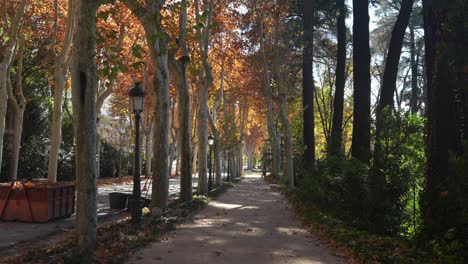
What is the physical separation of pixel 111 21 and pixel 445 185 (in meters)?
19.3

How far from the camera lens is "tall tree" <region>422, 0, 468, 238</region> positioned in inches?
269

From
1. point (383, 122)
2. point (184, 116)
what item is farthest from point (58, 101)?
point (383, 122)

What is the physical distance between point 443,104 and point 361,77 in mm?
7449

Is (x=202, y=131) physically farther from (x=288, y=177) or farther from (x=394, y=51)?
(x=394, y=51)

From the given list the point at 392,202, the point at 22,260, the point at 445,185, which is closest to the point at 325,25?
the point at 392,202

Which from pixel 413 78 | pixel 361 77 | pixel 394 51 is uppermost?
pixel 413 78

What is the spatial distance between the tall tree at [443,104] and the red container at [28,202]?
9.44 m

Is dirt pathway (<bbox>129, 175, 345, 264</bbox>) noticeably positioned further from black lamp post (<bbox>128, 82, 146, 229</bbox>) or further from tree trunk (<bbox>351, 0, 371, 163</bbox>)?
tree trunk (<bbox>351, 0, 371, 163</bbox>)

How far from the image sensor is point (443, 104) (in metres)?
7.68

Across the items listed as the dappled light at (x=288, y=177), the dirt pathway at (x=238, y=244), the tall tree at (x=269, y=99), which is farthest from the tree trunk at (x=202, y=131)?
the dirt pathway at (x=238, y=244)

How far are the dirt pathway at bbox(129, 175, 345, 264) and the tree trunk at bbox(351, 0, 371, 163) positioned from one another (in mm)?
3430

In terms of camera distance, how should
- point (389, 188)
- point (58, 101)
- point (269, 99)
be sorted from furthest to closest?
point (269, 99), point (58, 101), point (389, 188)

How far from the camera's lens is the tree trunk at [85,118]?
7609mm

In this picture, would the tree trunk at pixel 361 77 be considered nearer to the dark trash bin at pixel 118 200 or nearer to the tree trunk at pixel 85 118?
the dark trash bin at pixel 118 200
